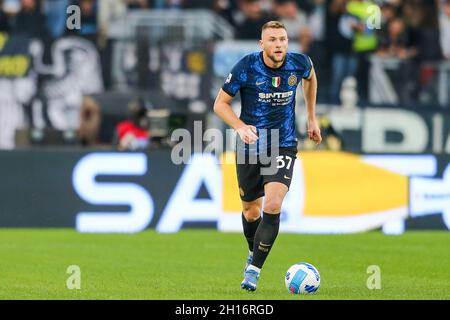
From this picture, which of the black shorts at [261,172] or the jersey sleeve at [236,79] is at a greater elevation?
the jersey sleeve at [236,79]

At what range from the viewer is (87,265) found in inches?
555

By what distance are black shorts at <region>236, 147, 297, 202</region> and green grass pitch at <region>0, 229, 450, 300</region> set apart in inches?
34.5

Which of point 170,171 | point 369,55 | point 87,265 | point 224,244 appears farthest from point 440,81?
point 87,265

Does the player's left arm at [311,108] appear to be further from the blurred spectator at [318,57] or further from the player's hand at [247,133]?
the blurred spectator at [318,57]

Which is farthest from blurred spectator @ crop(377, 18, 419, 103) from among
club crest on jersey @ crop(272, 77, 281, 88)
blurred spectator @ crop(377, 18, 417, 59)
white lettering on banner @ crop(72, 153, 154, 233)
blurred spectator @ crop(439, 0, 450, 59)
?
club crest on jersey @ crop(272, 77, 281, 88)

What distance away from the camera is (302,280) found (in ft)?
37.0

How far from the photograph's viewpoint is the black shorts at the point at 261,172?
38.4 feet

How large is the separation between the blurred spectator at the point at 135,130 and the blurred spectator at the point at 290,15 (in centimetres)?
493

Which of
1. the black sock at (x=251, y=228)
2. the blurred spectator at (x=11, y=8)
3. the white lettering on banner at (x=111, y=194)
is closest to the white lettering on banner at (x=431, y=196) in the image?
the white lettering on banner at (x=111, y=194)

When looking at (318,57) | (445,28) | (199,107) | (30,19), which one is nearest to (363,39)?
(318,57)

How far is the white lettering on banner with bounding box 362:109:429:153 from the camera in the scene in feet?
73.3

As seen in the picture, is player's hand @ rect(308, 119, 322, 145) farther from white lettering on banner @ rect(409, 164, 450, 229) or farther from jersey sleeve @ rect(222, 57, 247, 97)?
white lettering on banner @ rect(409, 164, 450, 229)
